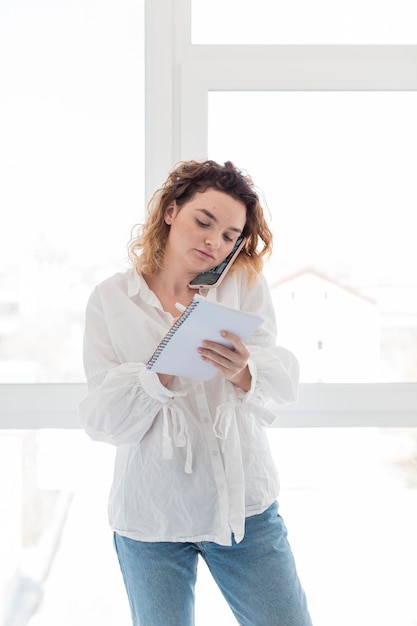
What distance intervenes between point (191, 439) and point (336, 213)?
0.81m

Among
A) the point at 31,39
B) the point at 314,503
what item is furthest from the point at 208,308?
the point at 31,39

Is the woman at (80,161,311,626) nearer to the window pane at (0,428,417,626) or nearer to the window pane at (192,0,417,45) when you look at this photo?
the window pane at (0,428,417,626)

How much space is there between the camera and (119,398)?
4.03ft

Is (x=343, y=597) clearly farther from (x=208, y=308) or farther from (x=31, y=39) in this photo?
(x=31, y=39)

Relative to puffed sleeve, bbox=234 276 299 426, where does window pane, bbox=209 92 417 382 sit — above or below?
above

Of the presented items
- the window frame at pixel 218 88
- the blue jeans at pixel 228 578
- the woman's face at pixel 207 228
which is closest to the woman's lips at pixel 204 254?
the woman's face at pixel 207 228

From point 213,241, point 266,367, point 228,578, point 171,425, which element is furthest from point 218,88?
point 228,578

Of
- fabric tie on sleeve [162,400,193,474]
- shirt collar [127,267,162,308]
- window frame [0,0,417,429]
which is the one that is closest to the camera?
fabric tie on sleeve [162,400,193,474]

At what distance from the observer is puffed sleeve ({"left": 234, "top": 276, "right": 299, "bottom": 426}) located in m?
1.28

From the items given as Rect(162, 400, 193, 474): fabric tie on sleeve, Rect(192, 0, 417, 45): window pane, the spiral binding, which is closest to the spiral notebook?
the spiral binding

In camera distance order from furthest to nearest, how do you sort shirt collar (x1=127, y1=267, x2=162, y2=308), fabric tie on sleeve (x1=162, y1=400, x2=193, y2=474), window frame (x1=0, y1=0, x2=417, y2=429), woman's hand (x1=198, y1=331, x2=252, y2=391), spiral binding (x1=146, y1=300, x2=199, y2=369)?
window frame (x1=0, y1=0, x2=417, y2=429)
shirt collar (x1=127, y1=267, x2=162, y2=308)
fabric tie on sleeve (x1=162, y1=400, x2=193, y2=474)
woman's hand (x1=198, y1=331, x2=252, y2=391)
spiral binding (x1=146, y1=300, x2=199, y2=369)

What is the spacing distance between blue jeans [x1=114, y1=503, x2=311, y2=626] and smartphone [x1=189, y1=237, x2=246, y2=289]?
1.70 feet

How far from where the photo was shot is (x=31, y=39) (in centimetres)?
170

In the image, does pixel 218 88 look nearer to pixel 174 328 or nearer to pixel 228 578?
pixel 174 328
